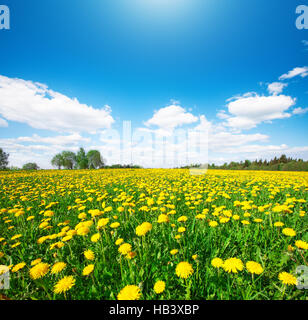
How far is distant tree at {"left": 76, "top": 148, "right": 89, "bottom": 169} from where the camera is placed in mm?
58062

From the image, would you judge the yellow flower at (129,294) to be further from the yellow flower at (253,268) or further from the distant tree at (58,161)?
the distant tree at (58,161)

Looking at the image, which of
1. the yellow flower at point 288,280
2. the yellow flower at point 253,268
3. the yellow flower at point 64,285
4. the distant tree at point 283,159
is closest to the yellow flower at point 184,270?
A: the yellow flower at point 253,268

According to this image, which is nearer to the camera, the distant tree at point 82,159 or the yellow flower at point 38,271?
the yellow flower at point 38,271

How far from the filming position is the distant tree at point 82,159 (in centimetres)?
5806

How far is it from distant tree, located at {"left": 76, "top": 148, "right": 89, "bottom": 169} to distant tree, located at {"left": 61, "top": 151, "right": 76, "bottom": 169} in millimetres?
3500

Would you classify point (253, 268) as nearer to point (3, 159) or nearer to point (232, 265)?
point (232, 265)

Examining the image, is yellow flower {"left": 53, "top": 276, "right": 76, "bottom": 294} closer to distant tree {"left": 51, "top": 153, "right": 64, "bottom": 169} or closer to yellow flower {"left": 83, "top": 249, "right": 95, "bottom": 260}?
yellow flower {"left": 83, "top": 249, "right": 95, "bottom": 260}

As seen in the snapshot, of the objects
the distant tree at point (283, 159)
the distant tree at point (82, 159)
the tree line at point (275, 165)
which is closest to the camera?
the tree line at point (275, 165)

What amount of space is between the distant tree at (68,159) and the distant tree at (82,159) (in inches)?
138

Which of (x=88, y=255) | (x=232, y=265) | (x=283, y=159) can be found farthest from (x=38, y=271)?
(x=283, y=159)

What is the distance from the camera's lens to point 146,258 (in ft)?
5.21
